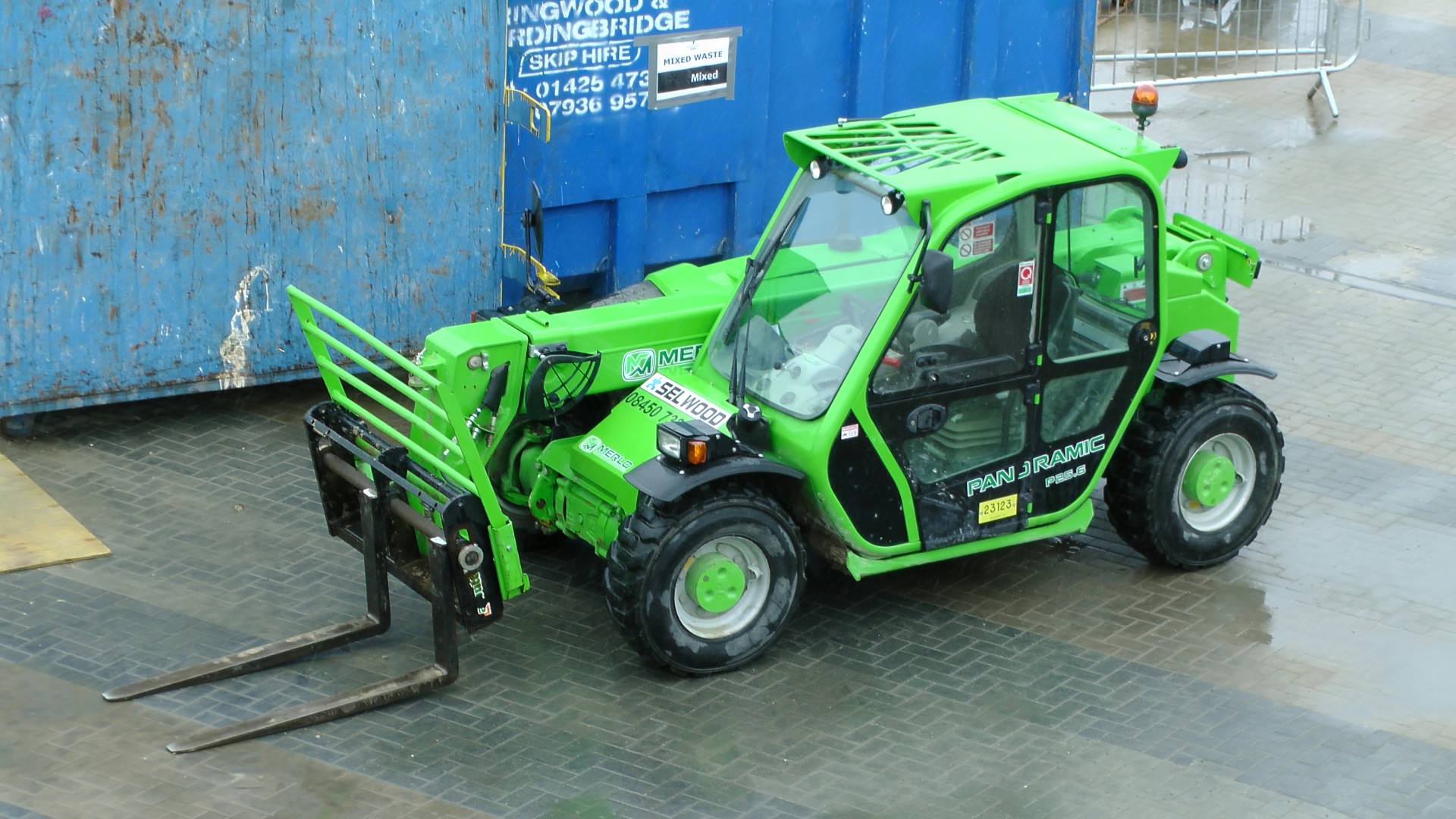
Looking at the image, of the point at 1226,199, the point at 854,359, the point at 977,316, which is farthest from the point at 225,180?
the point at 1226,199

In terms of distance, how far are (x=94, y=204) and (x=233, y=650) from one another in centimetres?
263

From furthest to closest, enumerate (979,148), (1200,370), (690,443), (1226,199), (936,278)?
(1226,199) → (1200,370) → (979,148) → (690,443) → (936,278)

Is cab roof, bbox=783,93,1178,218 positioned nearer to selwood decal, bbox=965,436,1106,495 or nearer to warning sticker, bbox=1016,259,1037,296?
warning sticker, bbox=1016,259,1037,296

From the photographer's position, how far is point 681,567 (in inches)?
286

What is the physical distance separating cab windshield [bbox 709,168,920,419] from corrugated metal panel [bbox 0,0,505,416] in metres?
2.60

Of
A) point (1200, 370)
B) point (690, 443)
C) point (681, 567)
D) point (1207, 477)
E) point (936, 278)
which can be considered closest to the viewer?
point (936, 278)

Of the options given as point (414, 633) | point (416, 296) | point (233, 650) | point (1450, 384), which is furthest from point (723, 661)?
point (1450, 384)

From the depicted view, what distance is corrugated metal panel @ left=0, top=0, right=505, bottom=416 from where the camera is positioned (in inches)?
352

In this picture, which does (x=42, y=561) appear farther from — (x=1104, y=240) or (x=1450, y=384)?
(x=1450, y=384)

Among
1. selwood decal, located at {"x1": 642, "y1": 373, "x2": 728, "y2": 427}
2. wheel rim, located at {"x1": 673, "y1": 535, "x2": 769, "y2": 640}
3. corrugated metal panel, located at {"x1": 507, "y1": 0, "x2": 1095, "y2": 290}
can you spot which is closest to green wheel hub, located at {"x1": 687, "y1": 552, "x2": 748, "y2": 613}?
wheel rim, located at {"x1": 673, "y1": 535, "x2": 769, "y2": 640}

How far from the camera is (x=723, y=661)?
7.51 meters

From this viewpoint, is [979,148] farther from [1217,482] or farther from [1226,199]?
[1226,199]

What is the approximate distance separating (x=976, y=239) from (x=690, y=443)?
1.36 metres

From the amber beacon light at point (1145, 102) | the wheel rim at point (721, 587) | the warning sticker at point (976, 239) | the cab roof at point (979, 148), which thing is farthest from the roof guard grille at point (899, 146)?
the wheel rim at point (721, 587)
